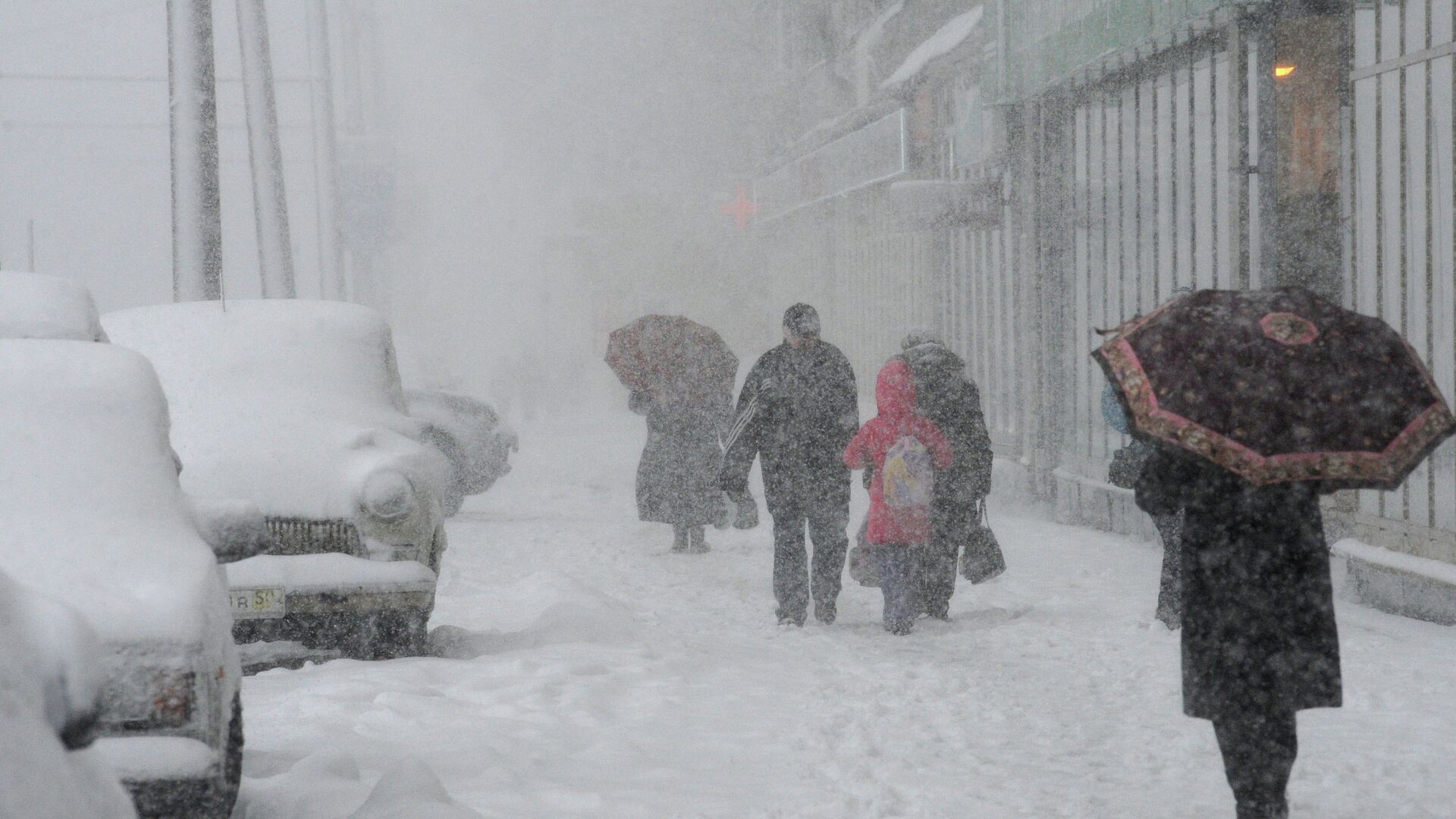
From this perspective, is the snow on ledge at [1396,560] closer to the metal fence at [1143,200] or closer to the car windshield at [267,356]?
the metal fence at [1143,200]

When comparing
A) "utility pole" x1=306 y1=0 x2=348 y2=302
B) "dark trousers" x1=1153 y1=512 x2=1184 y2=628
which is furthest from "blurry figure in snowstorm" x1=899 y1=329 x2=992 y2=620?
"utility pole" x1=306 y1=0 x2=348 y2=302

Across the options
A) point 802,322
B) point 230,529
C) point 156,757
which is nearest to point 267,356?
point 802,322

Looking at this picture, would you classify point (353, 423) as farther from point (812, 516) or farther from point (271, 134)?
point (271, 134)

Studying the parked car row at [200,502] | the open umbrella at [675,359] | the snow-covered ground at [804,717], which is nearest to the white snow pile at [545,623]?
the snow-covered ground at [804,717]

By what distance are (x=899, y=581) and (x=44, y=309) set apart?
4399 mm

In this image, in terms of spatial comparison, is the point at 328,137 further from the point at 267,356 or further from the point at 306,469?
the point at 306,469

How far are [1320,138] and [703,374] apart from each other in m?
4.83

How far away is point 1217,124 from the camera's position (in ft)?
35.7

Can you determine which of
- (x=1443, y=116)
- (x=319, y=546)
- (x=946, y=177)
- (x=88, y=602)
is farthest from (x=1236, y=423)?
(x=946, y=177)

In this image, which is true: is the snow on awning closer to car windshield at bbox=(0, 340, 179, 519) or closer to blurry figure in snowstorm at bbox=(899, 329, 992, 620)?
blurry figure in snowstorm at bbox=(899, 329, 992, 620)

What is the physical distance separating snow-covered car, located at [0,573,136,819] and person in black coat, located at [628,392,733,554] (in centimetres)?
1013

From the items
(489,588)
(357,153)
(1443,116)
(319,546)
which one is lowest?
(489,588)

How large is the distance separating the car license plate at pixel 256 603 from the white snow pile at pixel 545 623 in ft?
3.70

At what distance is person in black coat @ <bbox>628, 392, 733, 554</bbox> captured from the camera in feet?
41.0
